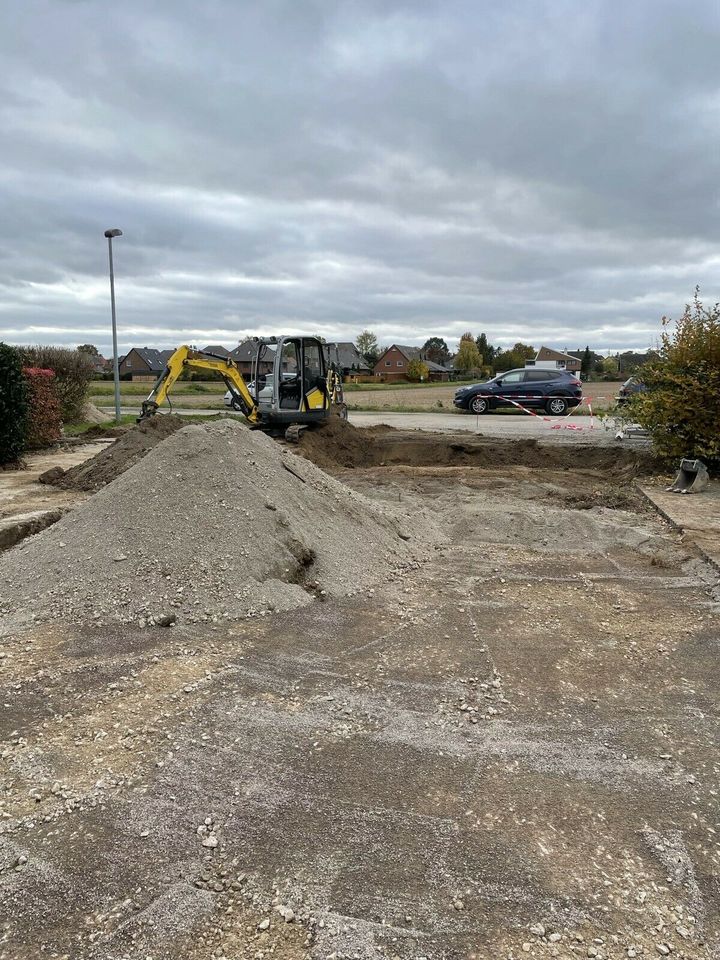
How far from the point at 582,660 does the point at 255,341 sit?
12356mm

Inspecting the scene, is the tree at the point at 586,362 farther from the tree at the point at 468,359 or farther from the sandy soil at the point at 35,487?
the sandy soil at the point at 35,487

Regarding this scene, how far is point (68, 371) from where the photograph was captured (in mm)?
→ 19438

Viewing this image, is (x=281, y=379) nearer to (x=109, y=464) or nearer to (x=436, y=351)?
(x=109, y=464)

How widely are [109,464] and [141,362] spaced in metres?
95.4

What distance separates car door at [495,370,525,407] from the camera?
24672 mm

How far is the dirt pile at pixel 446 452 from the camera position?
1377 cm

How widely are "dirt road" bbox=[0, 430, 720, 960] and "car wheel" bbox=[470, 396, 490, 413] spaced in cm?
2039

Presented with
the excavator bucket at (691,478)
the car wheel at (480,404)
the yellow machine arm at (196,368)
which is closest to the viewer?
the excavator bucket at (691,478)

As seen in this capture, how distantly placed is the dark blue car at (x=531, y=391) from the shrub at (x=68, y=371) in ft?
45.3

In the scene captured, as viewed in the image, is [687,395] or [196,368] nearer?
[687,395]

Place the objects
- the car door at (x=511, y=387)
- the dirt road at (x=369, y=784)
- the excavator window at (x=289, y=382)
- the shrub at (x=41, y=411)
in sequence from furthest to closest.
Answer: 1. the car door at (x=511, y=387)
2. the excavator window at (x=289, y=382)
3. the shrub at (x=41, y=411)
4. the dirt road at (x=369, y=784)

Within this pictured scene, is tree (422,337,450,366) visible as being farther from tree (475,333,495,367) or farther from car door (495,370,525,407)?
car door (495,370,525,407)

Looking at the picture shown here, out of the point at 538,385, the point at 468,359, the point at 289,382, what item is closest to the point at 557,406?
the point at 538,385

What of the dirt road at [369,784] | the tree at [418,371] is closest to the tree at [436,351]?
the tree at [418,371]
